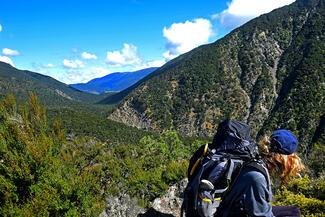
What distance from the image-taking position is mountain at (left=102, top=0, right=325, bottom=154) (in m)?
133

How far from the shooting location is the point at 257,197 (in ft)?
13.6

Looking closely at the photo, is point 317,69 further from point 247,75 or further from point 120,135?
point 120,135

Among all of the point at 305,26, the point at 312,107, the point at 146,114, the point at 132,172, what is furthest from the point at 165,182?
the point at 305,26

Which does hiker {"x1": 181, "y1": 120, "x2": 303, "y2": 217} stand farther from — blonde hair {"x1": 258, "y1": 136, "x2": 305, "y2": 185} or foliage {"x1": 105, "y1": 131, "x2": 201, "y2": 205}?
foliage {"x1": 105, "y1": 131, "x2": 201, "y2": 205}

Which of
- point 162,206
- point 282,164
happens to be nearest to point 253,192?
point 282,164

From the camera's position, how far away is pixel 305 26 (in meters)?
169

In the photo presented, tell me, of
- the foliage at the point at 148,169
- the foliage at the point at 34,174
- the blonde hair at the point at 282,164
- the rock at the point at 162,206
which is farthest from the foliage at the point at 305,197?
the foliage at the point at 148,169

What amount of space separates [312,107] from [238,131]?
114 meters

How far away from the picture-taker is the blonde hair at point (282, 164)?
4547 millimetres

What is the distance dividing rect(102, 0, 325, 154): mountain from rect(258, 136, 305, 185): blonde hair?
114 metres

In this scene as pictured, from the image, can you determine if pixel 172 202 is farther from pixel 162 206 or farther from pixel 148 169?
pixel 148 169

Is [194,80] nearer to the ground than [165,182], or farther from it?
farther from it

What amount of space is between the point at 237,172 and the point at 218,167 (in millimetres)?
214

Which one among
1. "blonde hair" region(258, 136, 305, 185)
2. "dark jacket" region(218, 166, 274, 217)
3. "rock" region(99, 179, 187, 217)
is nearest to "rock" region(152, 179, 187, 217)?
"rock" region(99, 179, 187, 217)
